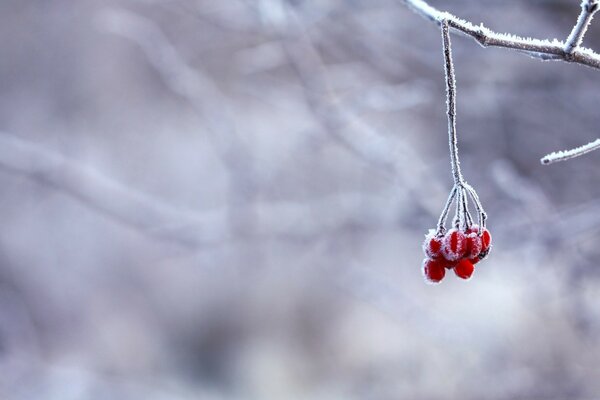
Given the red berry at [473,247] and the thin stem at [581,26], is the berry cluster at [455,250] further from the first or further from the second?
the thin stem at [581,26]

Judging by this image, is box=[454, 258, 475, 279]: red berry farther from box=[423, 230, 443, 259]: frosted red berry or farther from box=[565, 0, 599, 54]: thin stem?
box=[565, 0, 599, 54]: thin stem

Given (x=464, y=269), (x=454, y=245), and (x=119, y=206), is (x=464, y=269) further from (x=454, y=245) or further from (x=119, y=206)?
(x=119, y=206)

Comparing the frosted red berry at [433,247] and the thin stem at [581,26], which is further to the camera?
the frosted red berry at [433,247]

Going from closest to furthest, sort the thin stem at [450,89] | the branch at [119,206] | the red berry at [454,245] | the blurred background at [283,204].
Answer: the thin stem at [450,89]
the red berry at [454,245]
the blurred background at [283,204]
the branch at [119,206]

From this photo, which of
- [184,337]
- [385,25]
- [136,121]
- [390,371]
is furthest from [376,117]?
[136,121]

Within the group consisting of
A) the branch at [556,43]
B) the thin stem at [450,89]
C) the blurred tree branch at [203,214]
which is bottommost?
the thin stem at [450,89]

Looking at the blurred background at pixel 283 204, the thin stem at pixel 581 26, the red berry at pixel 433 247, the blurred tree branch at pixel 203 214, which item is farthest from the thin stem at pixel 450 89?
the blurred tree branch at pixel 203 214

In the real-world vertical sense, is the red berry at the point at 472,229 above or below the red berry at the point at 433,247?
above
